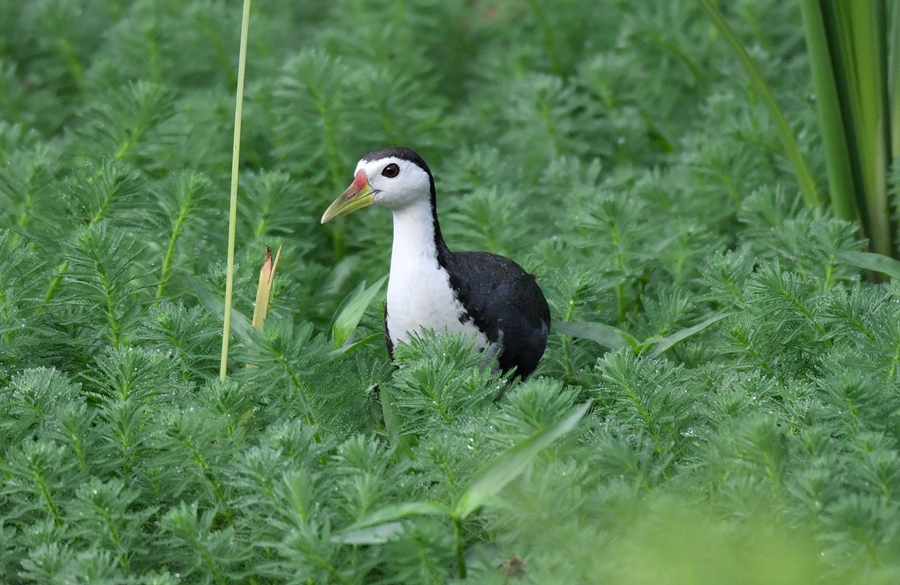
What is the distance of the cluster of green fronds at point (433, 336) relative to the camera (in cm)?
214

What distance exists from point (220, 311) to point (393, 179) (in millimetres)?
603

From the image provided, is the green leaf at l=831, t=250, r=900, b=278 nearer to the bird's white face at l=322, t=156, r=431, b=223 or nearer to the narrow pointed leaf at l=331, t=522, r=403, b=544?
the bird's white face at l=322, t=156, r=431, b=223

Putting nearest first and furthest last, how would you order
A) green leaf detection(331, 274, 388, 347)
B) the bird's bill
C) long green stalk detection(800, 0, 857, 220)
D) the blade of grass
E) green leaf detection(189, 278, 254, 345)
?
green leaf detection(189, 278, 254, 345) < green leaf detection(331, 274, 388, 347) < the bird's bill < long green stalk detection(800, 0, 857, 220) < the blade of grass

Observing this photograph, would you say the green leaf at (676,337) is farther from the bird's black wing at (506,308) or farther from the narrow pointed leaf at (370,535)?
the narrow pointed leaf at (370,535)

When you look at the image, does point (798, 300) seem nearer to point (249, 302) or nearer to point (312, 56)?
point (249, 302)

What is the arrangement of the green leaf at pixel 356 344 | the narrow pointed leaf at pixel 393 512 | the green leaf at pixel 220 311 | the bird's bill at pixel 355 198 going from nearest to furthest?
the narrow pointed leaf at pixel 393 512 → the green leaf at pixel 356 344 → the green leaf at pixel 220 311 → the bird's bill at pixel 355 198

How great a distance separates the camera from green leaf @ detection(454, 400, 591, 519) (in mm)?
2096

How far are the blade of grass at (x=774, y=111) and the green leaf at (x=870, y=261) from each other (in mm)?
600

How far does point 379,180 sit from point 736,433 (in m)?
1.29

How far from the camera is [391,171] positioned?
10.1ft

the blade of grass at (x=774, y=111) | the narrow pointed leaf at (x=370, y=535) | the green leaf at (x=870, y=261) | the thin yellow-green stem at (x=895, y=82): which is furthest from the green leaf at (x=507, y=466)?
the thin yellow-green stem at (x=895, y=82)

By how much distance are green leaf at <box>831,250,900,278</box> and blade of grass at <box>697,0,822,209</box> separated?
600 mm

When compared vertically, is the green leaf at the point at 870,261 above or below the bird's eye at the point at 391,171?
below

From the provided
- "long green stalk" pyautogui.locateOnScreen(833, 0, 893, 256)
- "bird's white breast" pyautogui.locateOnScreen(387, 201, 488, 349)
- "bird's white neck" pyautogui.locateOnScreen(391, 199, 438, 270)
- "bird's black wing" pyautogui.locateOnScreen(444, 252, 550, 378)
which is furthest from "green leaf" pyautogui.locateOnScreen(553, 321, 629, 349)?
"long green stalk" pyautogui.locateOnScreen(833, 0, 893, 256)
